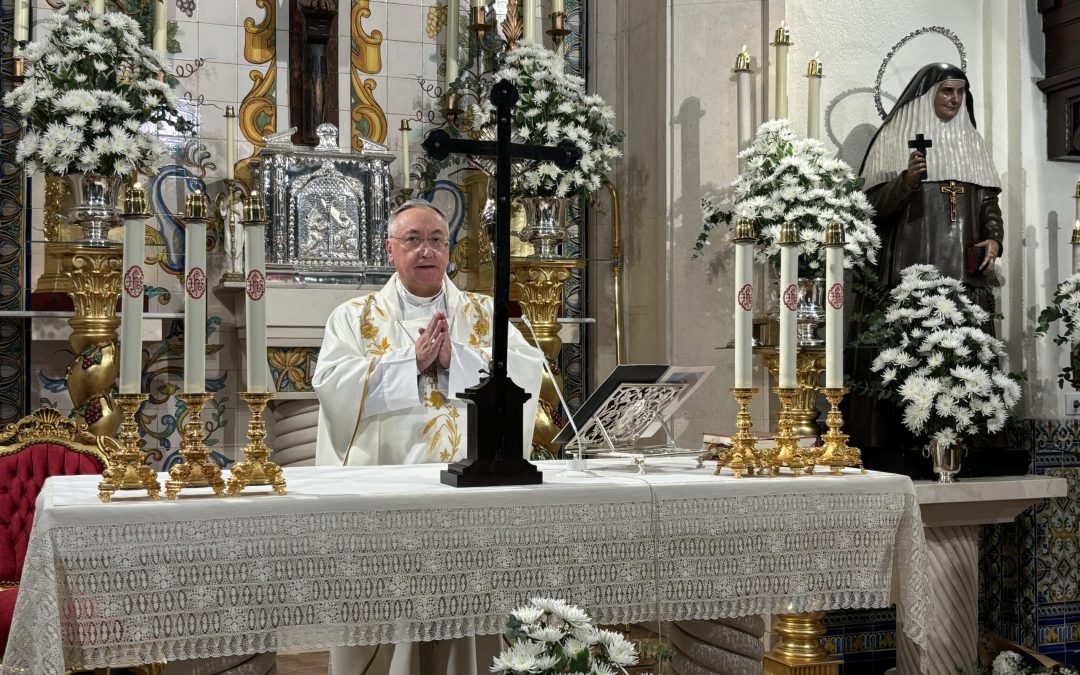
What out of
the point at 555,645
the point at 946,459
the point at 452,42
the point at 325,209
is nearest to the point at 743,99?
the point at 452,42

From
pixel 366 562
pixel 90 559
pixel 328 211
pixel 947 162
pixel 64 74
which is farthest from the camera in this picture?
pixel 328 211

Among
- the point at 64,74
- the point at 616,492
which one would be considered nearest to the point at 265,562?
the point at 616,492

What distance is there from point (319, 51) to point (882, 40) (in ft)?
10.7

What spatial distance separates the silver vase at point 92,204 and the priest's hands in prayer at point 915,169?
3.87 m

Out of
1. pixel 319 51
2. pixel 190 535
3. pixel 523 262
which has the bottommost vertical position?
pixel 190 535

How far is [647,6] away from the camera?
267 inches

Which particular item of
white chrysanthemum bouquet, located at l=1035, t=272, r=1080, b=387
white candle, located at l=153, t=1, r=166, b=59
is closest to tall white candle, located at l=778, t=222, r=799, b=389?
white chrysanthemum bouquet, located at l=1035, t=272, r=1080, b=387

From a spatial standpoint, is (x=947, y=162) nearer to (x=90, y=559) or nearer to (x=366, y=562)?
(x=366, y=562)

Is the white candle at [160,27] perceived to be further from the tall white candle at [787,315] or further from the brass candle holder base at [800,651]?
the brass candle holder base at [800,651]

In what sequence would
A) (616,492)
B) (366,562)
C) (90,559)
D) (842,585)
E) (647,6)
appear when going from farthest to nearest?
(647,6), (842,585), (616,492), (366,562), (90,559)

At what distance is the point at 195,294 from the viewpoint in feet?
9.63

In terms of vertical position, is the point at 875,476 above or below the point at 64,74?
below

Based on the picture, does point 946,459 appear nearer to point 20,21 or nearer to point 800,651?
point 800,651

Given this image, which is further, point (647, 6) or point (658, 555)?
point (647, 6)
